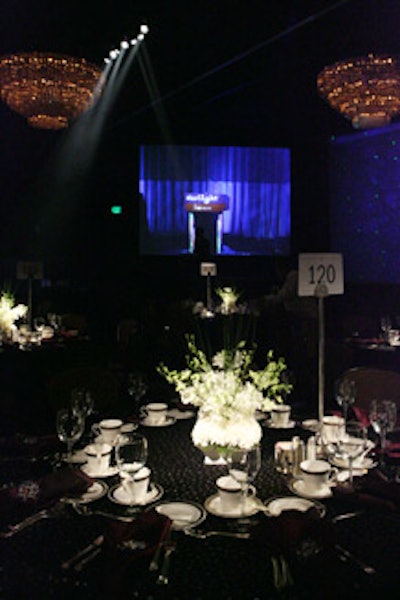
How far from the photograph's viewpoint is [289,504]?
1557mm

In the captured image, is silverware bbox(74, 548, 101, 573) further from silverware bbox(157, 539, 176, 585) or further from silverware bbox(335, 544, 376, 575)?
silverware bbox(335, 544, 376, 575)

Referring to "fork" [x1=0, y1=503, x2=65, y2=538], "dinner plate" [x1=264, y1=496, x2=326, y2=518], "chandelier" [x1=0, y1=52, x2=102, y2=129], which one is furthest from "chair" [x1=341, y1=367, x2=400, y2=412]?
"chandelier" [x1=0, y1=52, x2=102, y2=129]

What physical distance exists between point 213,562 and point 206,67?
6460 mm

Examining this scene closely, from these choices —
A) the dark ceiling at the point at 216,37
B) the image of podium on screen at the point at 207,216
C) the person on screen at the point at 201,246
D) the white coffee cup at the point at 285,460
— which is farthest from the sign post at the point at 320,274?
the image of podium on screen at the point at 207,216

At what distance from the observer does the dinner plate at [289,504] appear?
152 centimetres

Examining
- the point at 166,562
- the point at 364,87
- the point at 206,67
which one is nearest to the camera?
the point at 166,562

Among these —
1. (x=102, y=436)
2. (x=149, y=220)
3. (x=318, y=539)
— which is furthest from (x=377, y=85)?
(x=149, y=220)

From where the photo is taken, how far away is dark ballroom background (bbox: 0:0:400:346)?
7.02m

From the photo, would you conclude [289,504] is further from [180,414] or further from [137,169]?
[137,169]

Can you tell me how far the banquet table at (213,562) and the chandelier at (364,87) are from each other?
10.6ft

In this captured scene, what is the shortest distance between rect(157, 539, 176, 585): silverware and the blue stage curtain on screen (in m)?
9.58

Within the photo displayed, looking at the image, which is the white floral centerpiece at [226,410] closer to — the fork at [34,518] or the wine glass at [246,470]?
the wine glass at [246,470]

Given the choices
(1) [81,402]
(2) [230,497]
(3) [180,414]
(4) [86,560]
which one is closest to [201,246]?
(3) [180,414]

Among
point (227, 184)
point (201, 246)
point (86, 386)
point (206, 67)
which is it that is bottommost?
point (86, 386)
